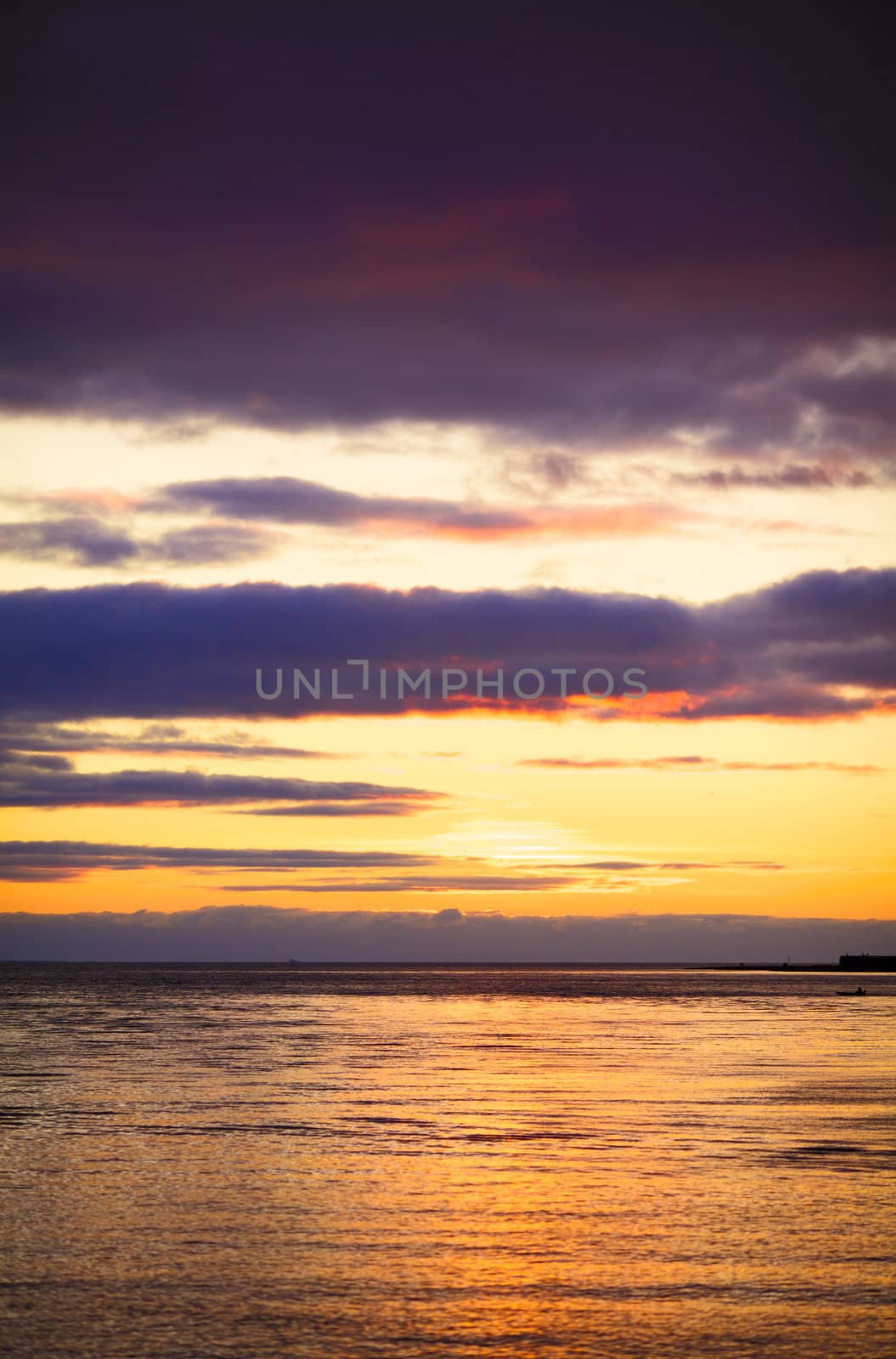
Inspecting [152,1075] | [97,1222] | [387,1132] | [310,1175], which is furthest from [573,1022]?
[97,1222]

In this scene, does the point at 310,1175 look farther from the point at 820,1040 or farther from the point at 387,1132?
the point at 820,1040

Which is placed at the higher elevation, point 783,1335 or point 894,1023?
point 783,1335

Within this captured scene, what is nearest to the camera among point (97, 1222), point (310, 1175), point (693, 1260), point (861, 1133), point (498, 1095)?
point (693, 1260)

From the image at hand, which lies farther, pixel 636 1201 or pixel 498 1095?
pixel 498 1095

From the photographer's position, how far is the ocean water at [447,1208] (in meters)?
21.8

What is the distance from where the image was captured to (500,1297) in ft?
76.1

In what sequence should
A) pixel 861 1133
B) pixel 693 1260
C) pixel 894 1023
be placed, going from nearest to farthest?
pixel 693 1260, pixel 861 1133, pixel 894 1023

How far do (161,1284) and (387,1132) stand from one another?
18.2m

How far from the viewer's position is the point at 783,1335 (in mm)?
21391

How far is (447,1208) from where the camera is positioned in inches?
1198

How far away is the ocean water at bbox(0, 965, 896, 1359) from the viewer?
21.8 metres

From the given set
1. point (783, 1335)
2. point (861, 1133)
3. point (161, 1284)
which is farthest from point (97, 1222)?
point (861, 1133)

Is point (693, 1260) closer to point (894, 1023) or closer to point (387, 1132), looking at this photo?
point (387, 1132)

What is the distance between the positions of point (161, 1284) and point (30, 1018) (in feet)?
290
